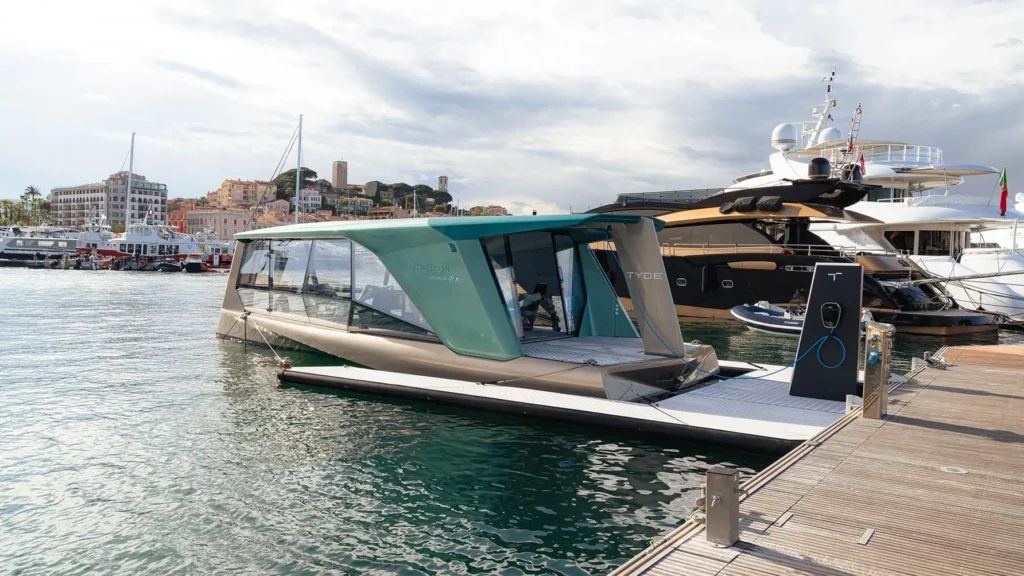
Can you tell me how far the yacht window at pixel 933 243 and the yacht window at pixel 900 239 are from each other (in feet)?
1.20

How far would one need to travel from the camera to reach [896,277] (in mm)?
23328

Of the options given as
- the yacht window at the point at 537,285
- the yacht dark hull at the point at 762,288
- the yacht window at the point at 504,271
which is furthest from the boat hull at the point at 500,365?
the yacht dark hull at the point at 762,288

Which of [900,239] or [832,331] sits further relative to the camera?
[900,239]

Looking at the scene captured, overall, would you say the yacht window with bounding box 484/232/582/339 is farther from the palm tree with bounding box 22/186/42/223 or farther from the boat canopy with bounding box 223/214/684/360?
the palm tree with bounding box 22/186/42/223

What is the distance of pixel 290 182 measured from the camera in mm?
153875

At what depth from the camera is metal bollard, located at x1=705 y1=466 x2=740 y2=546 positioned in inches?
160

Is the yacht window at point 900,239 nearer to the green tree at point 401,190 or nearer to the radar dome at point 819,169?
the radar dome at point 819,169

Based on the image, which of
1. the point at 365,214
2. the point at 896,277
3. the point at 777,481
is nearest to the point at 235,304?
the point at 777,481

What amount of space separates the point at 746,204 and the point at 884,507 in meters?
21.3

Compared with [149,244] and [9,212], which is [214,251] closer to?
[149,244]

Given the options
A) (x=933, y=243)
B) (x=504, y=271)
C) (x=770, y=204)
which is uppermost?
(x=770, y=204)

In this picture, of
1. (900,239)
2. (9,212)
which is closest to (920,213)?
(900,239)

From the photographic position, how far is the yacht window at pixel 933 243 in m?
28.5

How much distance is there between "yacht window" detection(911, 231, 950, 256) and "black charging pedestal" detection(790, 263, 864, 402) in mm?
23183
